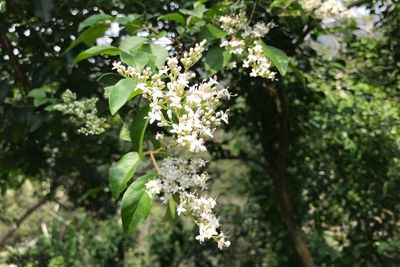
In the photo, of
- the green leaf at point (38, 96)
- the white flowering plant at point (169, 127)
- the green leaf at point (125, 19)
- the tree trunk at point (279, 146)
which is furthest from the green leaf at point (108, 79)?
the tree trunk at point (279, 146)

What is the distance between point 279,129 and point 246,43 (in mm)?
995

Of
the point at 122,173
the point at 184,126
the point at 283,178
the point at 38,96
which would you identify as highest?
the point at 184,126

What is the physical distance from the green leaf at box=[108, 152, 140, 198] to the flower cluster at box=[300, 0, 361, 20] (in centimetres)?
90

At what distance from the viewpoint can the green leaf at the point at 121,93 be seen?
993 millimetres

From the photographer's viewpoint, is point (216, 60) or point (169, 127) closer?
point (169, 127)

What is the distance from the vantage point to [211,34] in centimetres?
137

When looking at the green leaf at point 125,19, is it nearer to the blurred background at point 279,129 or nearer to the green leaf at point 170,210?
the blurred background at point 279,129

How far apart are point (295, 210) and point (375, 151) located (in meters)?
0.79

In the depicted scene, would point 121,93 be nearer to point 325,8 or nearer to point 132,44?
point 132,44


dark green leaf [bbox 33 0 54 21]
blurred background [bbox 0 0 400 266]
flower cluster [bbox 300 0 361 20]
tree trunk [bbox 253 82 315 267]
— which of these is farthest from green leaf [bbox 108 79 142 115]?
tree trunk [bbox 253 82 315 267]

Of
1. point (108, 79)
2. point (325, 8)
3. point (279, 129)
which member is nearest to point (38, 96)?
point (108, 79)

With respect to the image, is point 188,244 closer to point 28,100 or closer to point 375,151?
point 375,151

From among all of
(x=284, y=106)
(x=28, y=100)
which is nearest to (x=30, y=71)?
(x=28, y=100)

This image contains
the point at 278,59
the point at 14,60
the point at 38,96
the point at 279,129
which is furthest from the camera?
the point at 279,129
